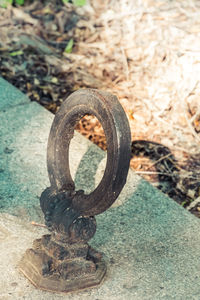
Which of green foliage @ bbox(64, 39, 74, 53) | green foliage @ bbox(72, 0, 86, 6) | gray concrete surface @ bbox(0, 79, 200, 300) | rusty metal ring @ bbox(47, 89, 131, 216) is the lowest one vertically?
green foliage @ bbox(64, 39, 74, 53)

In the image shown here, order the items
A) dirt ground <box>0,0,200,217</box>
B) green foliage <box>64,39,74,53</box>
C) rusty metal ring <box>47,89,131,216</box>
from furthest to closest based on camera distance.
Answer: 1. green foliage <box>64,39,74,53</box>
2. dirt ground <box>0,0,200,217</box>
3. rusty metal ring <box>47,89,131,216</box>

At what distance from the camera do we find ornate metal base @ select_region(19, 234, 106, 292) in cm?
249

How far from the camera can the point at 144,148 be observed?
154 inches

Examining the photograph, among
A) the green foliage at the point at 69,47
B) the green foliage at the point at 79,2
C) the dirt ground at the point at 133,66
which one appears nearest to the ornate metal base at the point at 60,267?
the dirt ground at the point at 133,66

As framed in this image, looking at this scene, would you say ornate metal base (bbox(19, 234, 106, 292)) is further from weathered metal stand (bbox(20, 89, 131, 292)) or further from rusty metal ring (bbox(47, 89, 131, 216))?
rusty metal ring (bbox(47, 89, 131, 216))

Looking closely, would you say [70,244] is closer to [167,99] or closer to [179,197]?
[179,197]

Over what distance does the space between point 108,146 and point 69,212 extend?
0.37 m

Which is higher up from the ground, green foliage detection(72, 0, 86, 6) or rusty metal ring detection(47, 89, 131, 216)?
rusty metal ring detection(47, 89, 131, 216)

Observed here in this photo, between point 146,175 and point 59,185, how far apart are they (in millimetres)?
1234

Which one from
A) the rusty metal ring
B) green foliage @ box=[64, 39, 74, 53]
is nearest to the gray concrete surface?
the rusty metal ring

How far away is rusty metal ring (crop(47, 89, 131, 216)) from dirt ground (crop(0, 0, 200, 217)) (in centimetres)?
120

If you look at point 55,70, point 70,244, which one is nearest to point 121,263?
point 70,244

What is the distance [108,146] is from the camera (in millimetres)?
2270

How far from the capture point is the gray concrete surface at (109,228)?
254 cm
